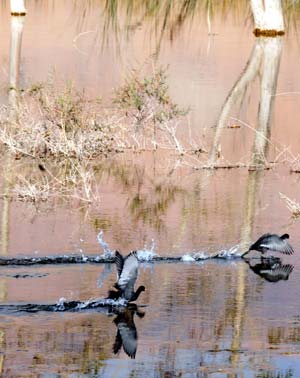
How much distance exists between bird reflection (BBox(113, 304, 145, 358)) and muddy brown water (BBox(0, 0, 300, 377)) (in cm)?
4

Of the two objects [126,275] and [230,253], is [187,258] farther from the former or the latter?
[126,275]

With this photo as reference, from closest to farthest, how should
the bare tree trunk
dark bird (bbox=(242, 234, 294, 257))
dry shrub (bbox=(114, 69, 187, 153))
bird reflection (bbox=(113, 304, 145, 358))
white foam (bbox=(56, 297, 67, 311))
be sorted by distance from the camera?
bird reflection (bbox=(113, 304, 145, 358)), white foam (bbox=(56, 297, 67, 311)), dark bird (bbox=(242, 234, 294, 257)), dry shrub (bbox=(114, 69, 187, 153)), the bare tree trunk

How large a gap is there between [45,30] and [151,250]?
2063cm

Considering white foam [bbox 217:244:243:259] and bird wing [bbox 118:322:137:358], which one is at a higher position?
bird wing [bbox 118:322:137:358]

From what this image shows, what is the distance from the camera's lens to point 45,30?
30328mm

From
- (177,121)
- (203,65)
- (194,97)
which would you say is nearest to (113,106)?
(177,121)

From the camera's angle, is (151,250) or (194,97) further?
(194,97)

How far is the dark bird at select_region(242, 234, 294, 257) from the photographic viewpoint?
33.3ft

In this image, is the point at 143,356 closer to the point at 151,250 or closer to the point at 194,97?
the point at 151,250

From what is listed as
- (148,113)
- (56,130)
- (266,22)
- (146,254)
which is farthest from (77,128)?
(266,22)

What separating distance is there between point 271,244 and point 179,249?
77cm

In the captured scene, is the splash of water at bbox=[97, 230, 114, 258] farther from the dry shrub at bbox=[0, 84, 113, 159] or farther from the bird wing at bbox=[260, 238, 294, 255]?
the dry shrub at bbox=[0, 84, 113, 159]

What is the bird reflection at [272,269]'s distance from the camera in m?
9.66

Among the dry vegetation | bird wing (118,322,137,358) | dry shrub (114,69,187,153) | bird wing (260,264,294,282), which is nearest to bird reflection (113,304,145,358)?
bird wing (118,322,137,358)
